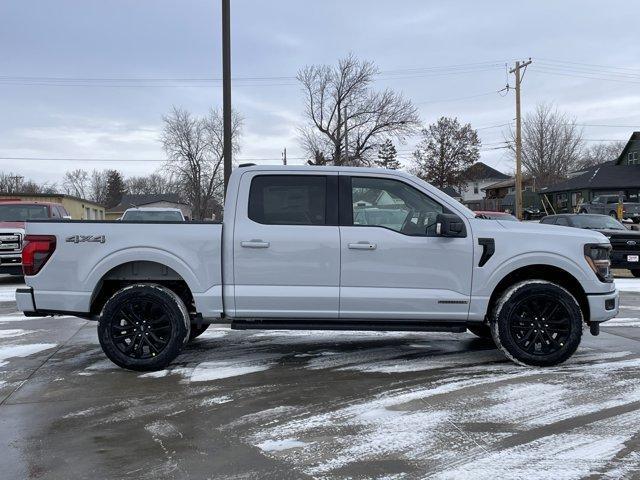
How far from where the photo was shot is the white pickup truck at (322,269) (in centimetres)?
538

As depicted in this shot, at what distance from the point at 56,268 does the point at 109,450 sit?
2354 mm

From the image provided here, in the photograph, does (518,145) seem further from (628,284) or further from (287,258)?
(287,258)

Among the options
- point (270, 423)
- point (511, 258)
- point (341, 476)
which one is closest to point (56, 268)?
point (270, 423)

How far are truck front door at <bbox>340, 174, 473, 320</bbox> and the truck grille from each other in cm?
997

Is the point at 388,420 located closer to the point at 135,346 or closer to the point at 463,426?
the point at 463,426

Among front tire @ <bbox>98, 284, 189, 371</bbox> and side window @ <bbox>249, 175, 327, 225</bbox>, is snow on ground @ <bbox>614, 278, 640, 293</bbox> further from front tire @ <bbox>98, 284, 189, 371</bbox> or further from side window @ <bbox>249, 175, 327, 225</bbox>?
front tire @ <bbox>98, 284, 189, 371</bbox>


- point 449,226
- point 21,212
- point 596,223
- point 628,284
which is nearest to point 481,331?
point 449,226

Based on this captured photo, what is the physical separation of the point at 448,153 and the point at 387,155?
18.5m

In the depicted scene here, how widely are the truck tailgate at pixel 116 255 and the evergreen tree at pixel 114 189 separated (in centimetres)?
12121

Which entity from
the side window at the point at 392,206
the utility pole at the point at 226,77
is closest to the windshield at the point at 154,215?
the utility pole at the point at 226,77

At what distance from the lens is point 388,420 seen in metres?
4.22

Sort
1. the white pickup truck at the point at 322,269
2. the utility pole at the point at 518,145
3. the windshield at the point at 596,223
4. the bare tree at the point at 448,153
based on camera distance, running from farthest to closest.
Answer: the bare tree at the point at 448,153, the utility pole at the point at 518,145, the windshield at the point at 596,223, the white pickup truck at the point at 322,269

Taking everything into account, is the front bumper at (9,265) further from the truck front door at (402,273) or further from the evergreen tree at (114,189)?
the evergreen tree at (114,189)

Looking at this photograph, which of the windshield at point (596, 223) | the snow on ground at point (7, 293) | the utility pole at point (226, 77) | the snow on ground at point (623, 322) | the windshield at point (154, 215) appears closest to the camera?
the snow on ground at point (623, 322)
